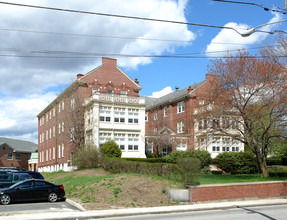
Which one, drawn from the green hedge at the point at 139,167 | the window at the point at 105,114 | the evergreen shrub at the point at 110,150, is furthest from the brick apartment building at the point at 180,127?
the green hedge at the point at 139,167

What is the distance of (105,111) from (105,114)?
0.37m

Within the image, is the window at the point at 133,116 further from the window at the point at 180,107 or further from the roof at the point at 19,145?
the roof at the point at 19,145

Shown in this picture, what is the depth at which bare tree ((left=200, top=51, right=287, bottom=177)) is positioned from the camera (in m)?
→ 24.4

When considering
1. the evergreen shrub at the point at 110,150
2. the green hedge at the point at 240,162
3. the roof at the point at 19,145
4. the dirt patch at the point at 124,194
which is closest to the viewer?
the dirt patch at the point at 124,194

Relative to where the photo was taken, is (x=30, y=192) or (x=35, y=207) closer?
(x=35, y=207)

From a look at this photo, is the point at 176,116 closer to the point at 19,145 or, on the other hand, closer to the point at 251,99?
the point at 251,99

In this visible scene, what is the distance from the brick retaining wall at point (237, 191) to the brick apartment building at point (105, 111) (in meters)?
19.3

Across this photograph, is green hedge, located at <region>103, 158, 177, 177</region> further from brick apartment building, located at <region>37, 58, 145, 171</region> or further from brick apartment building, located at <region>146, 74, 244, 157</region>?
brick apartment building, located at <region>146, 74, 244, 157</region>

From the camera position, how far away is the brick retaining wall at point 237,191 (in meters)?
18.7

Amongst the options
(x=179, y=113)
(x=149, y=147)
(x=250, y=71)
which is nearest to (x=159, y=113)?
(x=179, y=113)

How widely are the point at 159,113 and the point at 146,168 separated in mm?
28447

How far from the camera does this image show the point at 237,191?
19562mm

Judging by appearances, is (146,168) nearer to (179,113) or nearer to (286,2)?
(286,2)

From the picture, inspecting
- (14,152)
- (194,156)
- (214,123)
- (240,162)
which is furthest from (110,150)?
(14,152)
